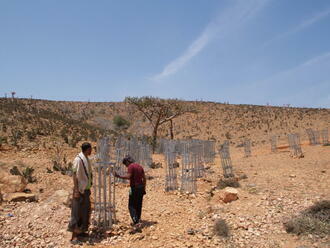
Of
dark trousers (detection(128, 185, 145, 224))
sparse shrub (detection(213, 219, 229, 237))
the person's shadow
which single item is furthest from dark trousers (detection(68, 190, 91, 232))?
sparse shrub (detection(213, 219, 229, 237))

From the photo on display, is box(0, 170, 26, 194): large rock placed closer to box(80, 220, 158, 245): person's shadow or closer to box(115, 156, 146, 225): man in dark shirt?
box(80, 220, 158, 245): person's shadow

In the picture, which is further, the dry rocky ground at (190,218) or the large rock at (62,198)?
the large rock at (62,198)

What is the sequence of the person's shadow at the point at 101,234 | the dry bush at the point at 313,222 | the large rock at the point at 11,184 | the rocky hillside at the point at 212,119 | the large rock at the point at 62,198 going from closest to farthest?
the dry bush at the point at 313,222
the person's shadow at the point at 101,234
the large rock at the point at 62,198
the large rock at the point at 11,184
the rocky hillside at the point at 212,119

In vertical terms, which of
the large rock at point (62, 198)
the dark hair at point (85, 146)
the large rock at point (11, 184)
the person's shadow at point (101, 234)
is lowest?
the person's shadow at point (101, 234)

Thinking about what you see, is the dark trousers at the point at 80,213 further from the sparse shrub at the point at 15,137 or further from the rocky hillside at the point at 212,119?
the rocky hillside at the point at 212,119

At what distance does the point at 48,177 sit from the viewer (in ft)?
A: 32.2

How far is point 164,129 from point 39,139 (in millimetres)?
26182

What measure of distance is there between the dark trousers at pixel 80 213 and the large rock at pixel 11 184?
327 centimetres

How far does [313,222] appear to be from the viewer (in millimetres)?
4773

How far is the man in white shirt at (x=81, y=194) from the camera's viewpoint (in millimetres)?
4695

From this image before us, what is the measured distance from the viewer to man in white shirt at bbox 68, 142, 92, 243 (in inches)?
185

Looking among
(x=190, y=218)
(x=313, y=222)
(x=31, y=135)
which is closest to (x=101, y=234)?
(x=190, y=218)

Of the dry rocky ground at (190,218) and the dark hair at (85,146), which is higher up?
the dark hair at (85,146)

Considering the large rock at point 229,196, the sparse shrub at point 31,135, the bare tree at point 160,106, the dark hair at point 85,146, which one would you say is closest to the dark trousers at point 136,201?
the dark hair at point 85,146
